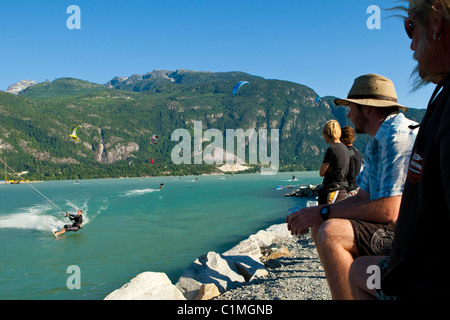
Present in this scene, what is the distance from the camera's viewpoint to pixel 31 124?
191500 mm

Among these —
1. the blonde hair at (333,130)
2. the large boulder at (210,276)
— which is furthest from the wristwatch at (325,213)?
the large boulder at (210,276)

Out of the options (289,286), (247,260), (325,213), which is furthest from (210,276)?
(325,213)

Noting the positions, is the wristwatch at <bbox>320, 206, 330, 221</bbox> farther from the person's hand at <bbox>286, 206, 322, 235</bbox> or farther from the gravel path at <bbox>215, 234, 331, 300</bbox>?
the gravel path at <bbox>215, 234, 331, 300</bbox>

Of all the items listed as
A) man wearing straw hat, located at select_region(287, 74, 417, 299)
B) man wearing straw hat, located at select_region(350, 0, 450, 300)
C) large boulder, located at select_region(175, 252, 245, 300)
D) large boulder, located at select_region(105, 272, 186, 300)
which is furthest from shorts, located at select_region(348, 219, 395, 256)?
large boulder, located at select_region(175, 252, 245, 300)

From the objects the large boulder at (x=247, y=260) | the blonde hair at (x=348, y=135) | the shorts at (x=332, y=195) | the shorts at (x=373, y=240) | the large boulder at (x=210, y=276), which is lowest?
the large boulder at (x=247, y=260)

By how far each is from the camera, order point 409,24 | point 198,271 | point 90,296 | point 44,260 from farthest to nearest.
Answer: point 44,260, point 90,296, point 198,271, point 409,24

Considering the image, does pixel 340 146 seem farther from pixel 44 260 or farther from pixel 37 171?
pixel 37 171

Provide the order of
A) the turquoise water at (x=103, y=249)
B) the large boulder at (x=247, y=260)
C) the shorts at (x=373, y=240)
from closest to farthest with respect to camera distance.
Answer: the shorts at (x=373, y=240)
the large boulder at (x=247, y=260)
the turquoise water at (x=103, y=249)

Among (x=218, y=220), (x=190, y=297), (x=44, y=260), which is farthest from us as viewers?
(x=218, y=220)

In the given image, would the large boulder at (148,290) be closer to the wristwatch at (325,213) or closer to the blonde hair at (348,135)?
the blonde hair at (348,135)

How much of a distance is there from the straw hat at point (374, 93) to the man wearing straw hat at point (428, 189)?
58.1 inches

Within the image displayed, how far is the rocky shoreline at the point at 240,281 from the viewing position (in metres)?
5.55
